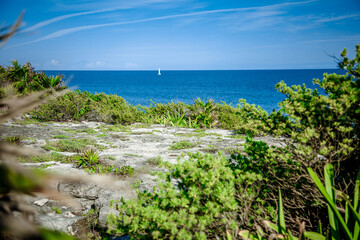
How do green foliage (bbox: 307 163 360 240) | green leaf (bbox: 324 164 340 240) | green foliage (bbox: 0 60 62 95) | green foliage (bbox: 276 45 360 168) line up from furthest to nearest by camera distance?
green foliage (bbox: 0 60 62 95)
green foliage (bbox: 276 45 360 168)
green leaf (bbox: 324 164 340 240)
green foliage (bbox: 307 163 360 240)

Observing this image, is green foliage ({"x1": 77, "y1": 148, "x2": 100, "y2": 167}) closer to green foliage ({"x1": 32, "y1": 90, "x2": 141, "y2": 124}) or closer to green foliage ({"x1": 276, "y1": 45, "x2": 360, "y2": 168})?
green foliage ({"x1": 276, "y1": 45, "x2": 360, "y2": 168})

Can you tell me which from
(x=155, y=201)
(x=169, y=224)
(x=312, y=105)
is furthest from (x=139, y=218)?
(x=312, y=105)

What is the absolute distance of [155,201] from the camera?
7.49 feet

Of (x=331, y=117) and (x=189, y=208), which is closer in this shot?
(x=189, y=208)

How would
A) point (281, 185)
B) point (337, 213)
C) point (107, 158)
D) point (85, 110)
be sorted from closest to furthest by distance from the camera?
1. point (337, 213)
2. point (281, 185)
3. point (107, 158)
4. point (85, 110)

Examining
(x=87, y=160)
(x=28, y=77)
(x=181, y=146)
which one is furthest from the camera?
(x=28, y=77)

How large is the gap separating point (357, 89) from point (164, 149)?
5.75 meters

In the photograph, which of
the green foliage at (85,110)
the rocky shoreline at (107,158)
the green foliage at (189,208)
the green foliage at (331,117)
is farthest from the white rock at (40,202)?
the green foliage at (85,110)

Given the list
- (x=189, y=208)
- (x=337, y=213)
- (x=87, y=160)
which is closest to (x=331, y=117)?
(x=337, y=213)

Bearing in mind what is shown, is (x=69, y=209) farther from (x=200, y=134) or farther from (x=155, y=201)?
(x=200, y=134)

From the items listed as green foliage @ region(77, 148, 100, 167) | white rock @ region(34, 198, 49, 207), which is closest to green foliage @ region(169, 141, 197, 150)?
green foliage @ region(77, 148, 100, 167)

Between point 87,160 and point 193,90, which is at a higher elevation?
point 193,90

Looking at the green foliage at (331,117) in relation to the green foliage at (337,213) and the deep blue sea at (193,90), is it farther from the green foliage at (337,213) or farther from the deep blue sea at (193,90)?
the deep blue sea at (193,90)

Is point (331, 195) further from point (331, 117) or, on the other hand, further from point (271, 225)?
point (331, 117)
